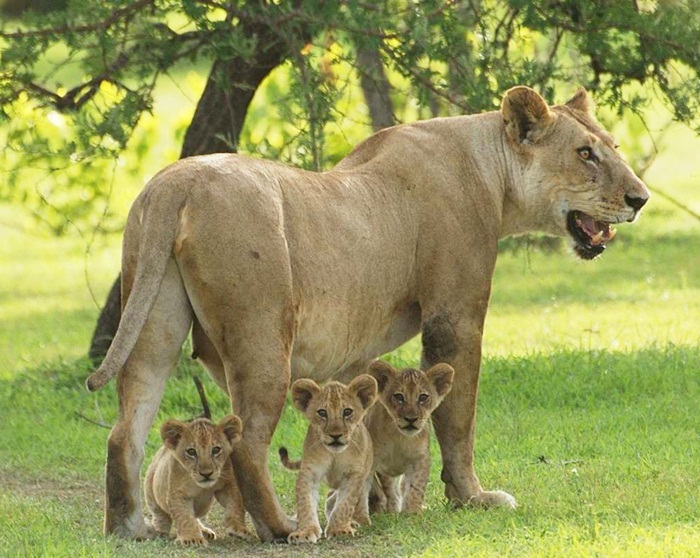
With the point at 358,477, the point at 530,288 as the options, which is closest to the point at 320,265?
the point at 358,477

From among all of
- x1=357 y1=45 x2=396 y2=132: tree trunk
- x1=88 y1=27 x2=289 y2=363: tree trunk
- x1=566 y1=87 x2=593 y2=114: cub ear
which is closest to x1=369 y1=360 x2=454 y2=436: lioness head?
x1=566 y1=87 x2=593 y2=114: cub ear

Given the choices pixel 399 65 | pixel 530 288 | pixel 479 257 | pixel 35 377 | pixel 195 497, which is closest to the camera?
pixel 195 497

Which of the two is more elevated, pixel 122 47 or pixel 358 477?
pixel 122 47

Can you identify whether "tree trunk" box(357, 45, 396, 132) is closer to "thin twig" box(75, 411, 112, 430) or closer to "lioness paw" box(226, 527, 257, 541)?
"thin twig" box(75, 411, 112, 430)

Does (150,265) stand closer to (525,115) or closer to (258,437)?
(258,437)

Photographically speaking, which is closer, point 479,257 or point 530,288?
point 479,257

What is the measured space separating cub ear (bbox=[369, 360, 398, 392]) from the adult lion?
0.13 meters

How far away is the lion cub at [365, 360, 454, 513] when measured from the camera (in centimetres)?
665

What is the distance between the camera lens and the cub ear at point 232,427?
6062 mm

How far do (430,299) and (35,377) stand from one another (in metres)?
4.58

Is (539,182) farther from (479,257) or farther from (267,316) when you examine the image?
(267,316)

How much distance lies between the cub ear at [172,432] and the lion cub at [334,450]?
46 centimetres

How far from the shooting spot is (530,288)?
14.2 metres

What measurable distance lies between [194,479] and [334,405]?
2.03 ft
